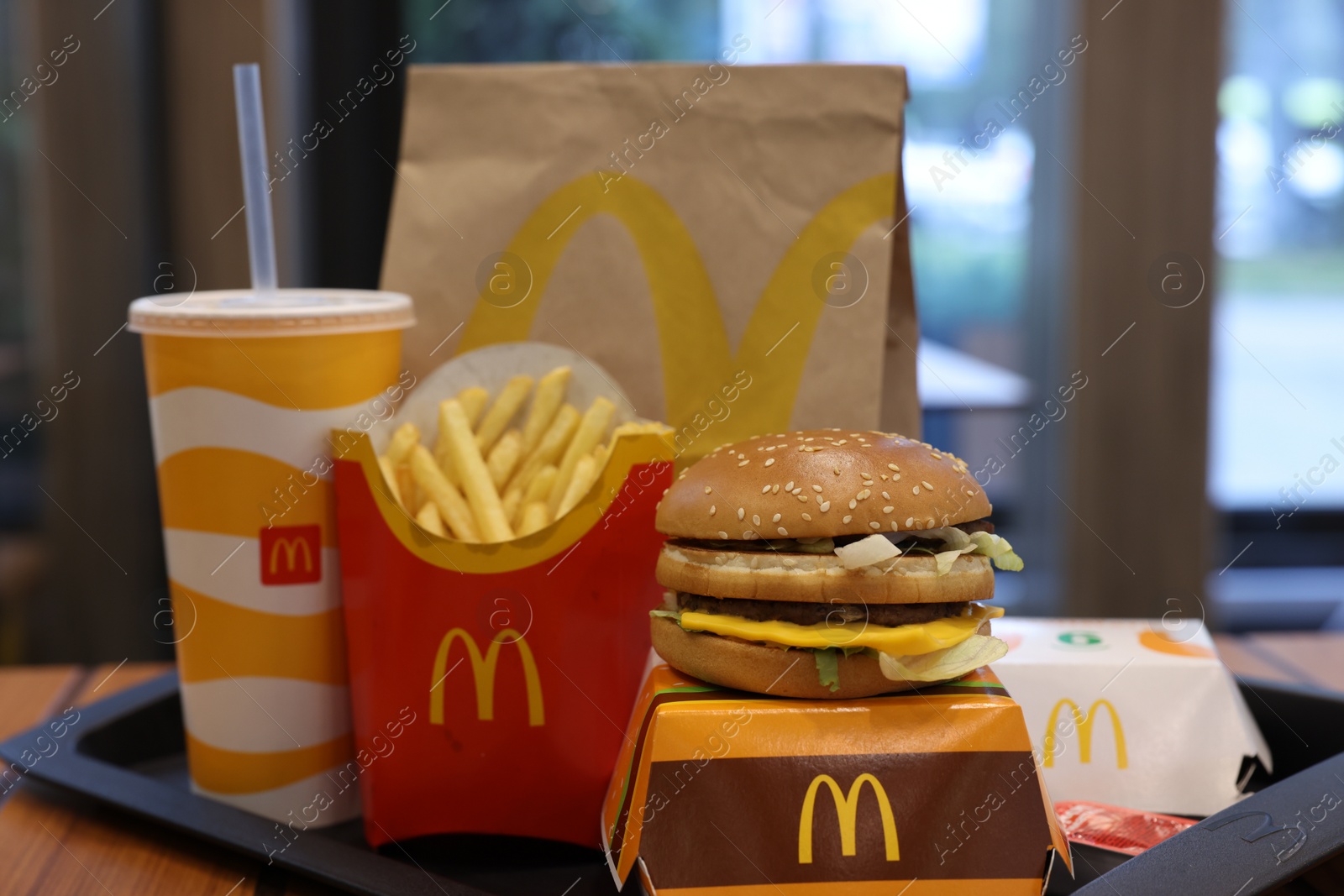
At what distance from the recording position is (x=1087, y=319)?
3.20 meters

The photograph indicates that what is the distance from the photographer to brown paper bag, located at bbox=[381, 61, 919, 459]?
61.8 inches

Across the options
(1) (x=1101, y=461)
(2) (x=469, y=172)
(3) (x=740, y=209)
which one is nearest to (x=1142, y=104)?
(1) (x=1101, y=461)

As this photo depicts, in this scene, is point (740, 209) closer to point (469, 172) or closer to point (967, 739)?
point (469, 172)

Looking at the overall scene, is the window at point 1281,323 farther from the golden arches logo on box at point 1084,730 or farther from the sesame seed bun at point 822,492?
the sesame seed bun at point 822,492

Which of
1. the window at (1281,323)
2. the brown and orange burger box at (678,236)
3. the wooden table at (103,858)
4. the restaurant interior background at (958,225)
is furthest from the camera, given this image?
the window at (1281,323)

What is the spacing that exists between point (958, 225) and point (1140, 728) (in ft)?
8.10

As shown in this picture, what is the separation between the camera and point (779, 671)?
1.10m

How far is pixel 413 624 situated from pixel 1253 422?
3.52m

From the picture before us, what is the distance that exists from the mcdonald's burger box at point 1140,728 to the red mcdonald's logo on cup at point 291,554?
0.84m

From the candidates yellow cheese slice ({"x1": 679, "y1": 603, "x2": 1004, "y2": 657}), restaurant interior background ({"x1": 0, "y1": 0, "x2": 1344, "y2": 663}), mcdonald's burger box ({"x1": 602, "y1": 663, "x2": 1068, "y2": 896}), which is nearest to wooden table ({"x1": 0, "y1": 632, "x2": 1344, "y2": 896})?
mcdonald's burger box ({"x1": 602, "y1": 663, "x2": 1068, "y2": 896})

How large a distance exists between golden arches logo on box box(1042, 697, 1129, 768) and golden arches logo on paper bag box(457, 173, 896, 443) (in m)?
0.53

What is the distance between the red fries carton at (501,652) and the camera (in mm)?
1229

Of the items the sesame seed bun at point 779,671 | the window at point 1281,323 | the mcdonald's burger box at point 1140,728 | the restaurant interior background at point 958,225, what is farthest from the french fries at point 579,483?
the window at point 1281,323

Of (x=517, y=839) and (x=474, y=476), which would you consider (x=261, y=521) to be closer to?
(x=474, y=476)
